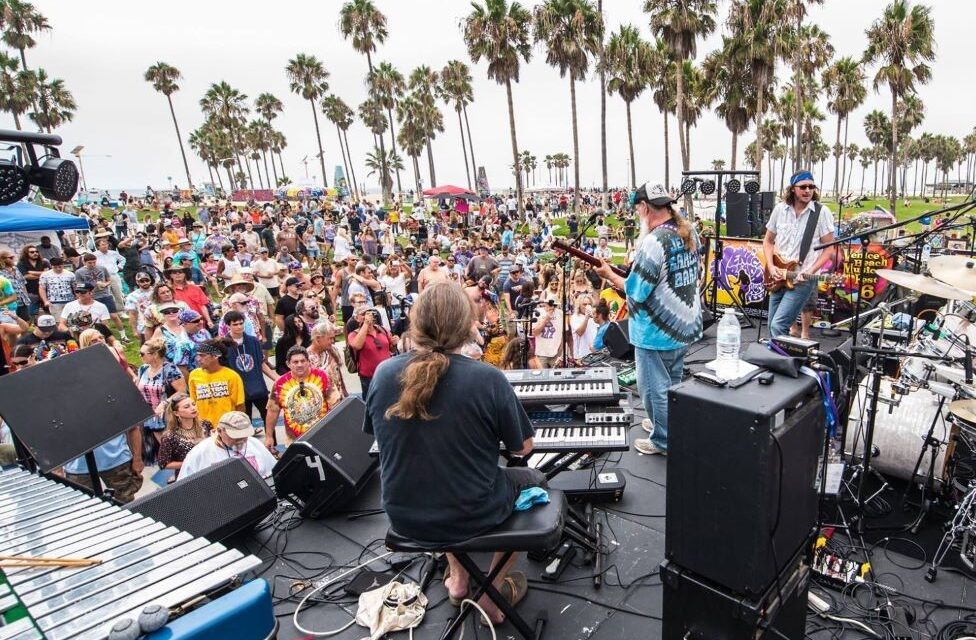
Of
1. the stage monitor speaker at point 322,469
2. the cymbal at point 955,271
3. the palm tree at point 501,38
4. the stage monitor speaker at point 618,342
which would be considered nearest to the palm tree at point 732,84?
the palm tree at point 501,38

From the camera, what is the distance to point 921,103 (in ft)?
180

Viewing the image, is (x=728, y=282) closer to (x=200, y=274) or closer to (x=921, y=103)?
(x=200, y=274)

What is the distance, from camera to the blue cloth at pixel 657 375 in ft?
14.0

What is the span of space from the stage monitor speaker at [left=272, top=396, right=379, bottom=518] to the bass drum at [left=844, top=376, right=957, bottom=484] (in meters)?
3.87

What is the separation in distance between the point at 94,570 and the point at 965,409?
4.62 meters

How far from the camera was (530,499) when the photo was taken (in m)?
2.77

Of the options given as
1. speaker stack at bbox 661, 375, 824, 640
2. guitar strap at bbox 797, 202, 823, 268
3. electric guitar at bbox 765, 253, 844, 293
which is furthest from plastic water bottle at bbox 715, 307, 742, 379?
guitar strap at bbox 797, 202, 823, 268

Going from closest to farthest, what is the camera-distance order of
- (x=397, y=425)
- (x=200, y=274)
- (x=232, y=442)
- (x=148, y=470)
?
(x=397, y=425) → (x=232, y=442) → (x=148, y=470) → (x=200, y=274)

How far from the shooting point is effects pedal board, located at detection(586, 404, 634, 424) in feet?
11.5

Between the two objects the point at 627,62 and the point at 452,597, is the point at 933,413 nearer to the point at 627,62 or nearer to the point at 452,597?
the point at 452,597

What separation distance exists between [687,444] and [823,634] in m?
1.54

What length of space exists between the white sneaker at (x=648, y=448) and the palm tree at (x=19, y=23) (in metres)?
41.8

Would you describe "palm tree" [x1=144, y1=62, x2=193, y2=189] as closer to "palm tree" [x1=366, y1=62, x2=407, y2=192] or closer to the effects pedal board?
"palm tree" [x1=366, y1=62, x2=407, y2=192]

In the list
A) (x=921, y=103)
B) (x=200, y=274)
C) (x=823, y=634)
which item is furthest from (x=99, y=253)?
(x=921, y=103)
